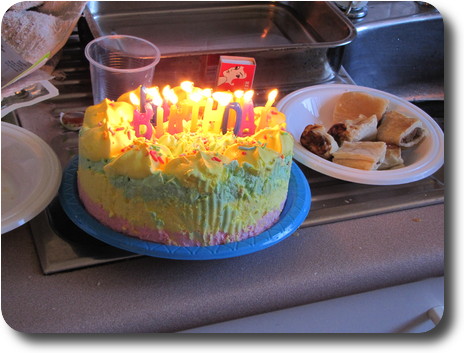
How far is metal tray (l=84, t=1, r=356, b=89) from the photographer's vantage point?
1.27 meters

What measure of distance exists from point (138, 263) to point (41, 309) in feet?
0.59

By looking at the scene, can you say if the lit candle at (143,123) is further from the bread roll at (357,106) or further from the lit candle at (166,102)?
the bread roll at (357,106)

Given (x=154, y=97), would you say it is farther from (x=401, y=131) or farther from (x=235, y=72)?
(x=401, y=131)

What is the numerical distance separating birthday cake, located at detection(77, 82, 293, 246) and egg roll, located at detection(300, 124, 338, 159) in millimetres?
221

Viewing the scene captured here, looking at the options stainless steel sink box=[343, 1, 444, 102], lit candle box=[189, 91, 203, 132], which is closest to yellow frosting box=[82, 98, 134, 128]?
lit candle box=[189, 91, 203, 132]

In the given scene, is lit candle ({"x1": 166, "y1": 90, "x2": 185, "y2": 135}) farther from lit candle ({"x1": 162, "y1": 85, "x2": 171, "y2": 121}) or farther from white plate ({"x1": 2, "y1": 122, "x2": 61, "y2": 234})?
white plate ({"x1": 2, "y1": 122, "x2": 61, "y2": 234})

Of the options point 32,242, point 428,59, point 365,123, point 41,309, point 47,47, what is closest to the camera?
point 41,309

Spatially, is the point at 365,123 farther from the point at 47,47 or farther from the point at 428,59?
the point at 47,47

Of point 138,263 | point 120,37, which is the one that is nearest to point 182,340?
point 138,263

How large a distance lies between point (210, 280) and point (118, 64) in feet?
2.12

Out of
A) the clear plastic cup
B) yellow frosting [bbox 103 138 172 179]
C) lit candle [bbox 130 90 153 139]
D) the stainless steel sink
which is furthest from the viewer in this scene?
the stainless steel sink

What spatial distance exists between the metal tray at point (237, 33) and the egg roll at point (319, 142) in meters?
0.29

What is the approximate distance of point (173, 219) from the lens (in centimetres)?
82

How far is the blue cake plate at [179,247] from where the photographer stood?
832 millimetres
